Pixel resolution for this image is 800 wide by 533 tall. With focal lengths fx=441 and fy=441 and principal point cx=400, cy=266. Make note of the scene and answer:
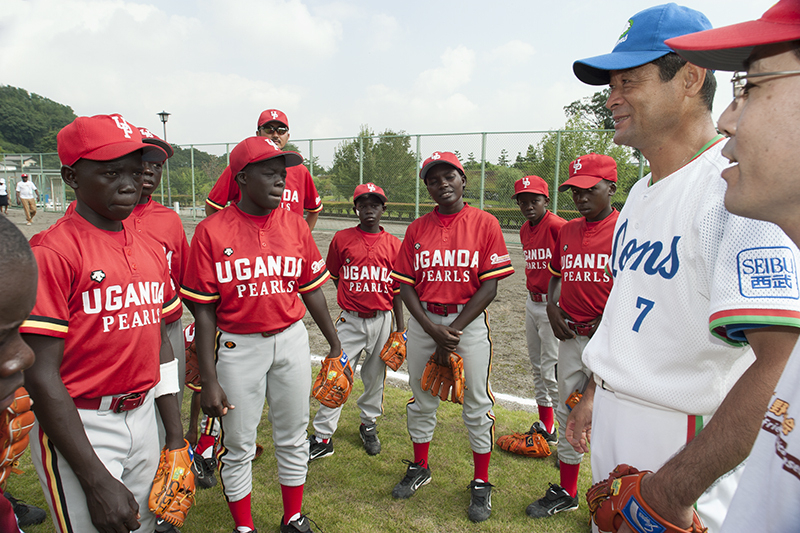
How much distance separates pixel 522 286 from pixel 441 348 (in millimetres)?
7495

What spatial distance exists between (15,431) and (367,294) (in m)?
3.10

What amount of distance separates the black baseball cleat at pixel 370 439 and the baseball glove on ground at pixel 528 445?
1120 millimetres

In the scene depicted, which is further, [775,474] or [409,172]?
[409,172]

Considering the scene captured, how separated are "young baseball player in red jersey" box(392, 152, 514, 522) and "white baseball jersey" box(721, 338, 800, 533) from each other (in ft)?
8.16

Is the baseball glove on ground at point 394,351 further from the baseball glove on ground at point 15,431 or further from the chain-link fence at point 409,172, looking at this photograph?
the chain-link fence at point 409,172

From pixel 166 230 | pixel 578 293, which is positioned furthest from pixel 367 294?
pixel 578 293

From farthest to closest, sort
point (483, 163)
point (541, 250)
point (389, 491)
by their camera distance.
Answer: point (483, 163)
point (541, 250)
point (389, 491)

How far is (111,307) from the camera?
2.03 metres

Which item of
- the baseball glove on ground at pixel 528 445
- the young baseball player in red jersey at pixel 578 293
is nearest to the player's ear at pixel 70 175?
the young baseball player in red jersey at pixel 578 293

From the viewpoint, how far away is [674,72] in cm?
166

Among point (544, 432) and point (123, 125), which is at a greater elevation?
point (123, 125)

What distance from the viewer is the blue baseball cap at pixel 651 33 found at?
1.66 metres

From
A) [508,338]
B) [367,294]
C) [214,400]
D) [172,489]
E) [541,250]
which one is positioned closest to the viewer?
[172,489]

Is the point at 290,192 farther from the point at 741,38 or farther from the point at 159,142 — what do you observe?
the point at 741,38
